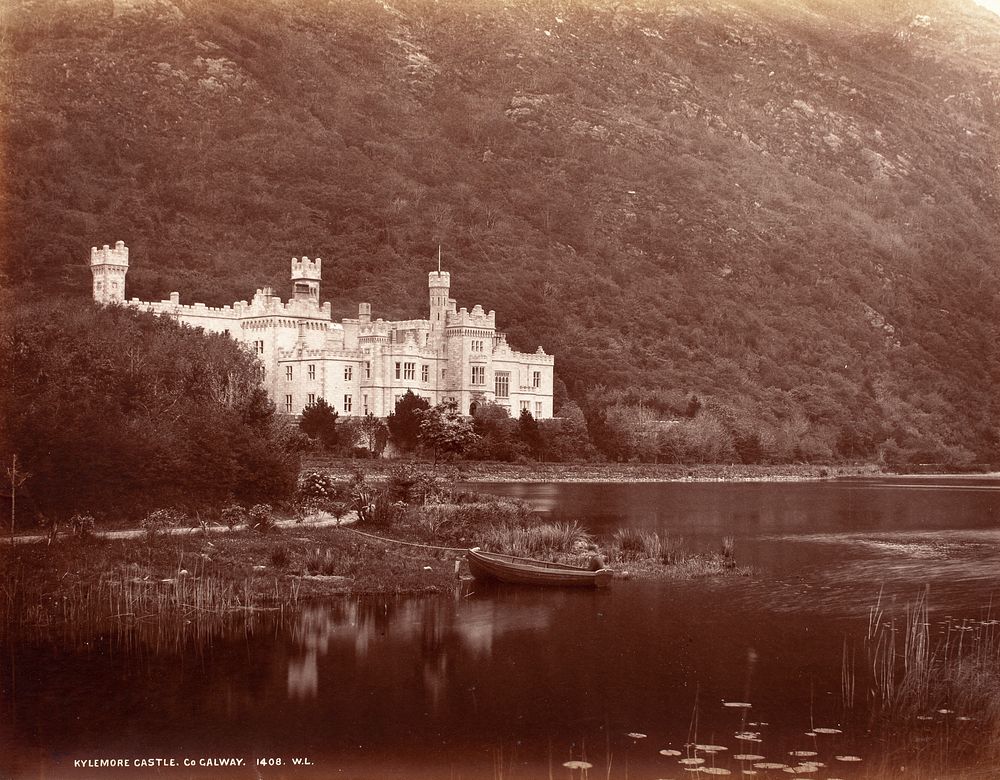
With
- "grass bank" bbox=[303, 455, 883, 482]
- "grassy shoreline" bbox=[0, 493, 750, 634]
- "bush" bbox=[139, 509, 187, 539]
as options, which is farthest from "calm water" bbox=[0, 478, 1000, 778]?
"grass bank" bbox=[303, 455, 883, 482]

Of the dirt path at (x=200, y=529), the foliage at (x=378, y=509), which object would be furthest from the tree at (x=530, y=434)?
the dirt path at (x=200, y=529)

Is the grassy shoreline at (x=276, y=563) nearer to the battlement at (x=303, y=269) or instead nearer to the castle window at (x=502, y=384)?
the castle window at (x=502, y=384)

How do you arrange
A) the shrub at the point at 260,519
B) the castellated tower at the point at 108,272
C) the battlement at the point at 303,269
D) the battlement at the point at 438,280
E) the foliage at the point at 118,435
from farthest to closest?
the battlement at the point at 438,280, the battlement at the point at 303,269, the castellated tower at the point at 108,272, the shrub at the point at 260,519, the foliage at the point at 118,435

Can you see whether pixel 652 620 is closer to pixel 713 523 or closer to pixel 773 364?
pixel 713 523

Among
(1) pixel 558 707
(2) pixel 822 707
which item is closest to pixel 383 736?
(1) pixel 558 707

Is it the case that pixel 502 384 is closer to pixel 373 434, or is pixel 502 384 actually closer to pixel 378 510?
pixel 373 434
